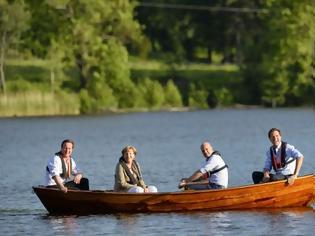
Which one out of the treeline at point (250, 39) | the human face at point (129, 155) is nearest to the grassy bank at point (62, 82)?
the treeline at point (250, 39)

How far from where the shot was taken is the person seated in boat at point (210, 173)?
1166 inches

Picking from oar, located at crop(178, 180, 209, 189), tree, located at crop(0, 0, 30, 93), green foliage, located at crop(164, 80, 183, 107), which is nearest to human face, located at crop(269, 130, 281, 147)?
oar, located at crop(178, 180, 209, 189)

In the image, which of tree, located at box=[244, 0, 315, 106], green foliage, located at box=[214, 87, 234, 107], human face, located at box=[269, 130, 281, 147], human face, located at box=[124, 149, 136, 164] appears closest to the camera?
human face, located at box=[269, 130, 281, 147]

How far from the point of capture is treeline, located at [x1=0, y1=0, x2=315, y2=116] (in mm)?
91125

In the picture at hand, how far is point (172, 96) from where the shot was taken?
315 feet

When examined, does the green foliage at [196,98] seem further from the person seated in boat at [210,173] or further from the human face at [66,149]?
the human face at [66,149]

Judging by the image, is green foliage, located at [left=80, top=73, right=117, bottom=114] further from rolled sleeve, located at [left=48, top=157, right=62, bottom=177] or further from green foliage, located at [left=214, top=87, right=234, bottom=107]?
rolled sleeve, located at [left=48, top=157, right=62, bottom=177]

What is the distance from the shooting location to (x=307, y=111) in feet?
301

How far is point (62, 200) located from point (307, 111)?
207 feet

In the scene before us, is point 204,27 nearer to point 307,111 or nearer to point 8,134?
point 307,111

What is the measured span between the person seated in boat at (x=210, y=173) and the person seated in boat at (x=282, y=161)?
101 centimetres

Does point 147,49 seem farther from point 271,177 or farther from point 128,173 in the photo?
point 128,173

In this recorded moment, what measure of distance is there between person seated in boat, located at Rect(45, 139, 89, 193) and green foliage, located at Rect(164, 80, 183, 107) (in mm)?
65306

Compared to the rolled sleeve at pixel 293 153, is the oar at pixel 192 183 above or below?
below
